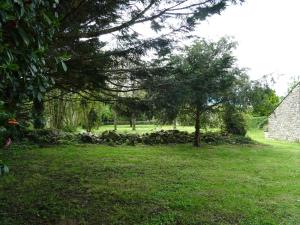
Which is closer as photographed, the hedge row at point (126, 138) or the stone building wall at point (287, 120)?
the hedge row at point (126, 138)

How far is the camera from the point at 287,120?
68.7 feet

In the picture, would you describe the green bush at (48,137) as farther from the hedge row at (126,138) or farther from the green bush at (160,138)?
the green bush at (160,138)

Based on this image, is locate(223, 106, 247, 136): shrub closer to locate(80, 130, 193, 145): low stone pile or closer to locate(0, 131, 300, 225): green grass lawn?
locate(80, 130, 193, 145): low stone pile

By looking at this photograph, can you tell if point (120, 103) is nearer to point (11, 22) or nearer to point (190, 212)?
point (190, 212)

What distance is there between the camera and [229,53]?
42.6 ft

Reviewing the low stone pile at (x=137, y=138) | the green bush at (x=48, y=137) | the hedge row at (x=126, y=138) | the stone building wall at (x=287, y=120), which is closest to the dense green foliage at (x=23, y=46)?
the green bush at (x=48, y=137)

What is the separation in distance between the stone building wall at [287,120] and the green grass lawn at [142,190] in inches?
426

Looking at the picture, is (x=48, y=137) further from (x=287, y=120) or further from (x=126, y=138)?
(x=287, y=120)

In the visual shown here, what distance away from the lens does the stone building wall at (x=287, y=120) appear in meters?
19.8

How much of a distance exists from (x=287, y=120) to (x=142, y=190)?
17.1 metres

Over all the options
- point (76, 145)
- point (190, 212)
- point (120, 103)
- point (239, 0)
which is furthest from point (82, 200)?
point (76, 145)

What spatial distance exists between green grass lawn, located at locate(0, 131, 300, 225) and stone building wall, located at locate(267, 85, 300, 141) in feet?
35.5

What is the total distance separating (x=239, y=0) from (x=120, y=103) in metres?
3.02

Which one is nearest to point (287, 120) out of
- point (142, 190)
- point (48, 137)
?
point (48, 137)
